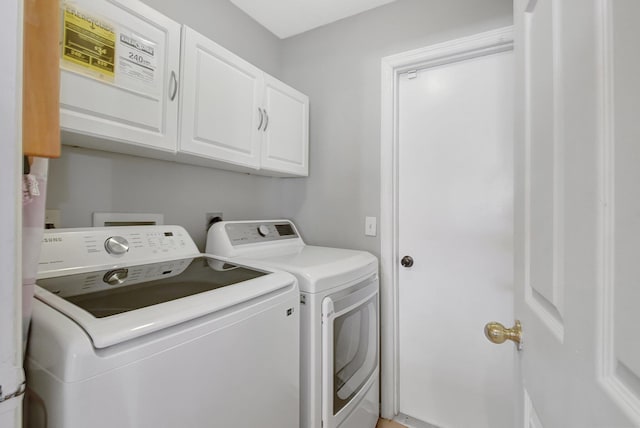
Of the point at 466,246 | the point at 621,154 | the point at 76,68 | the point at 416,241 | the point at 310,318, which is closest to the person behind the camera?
the point at 621,154

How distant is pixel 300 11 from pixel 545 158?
1899mm

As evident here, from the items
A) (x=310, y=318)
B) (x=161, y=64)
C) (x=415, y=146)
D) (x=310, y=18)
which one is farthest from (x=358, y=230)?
(x=310, y=18)

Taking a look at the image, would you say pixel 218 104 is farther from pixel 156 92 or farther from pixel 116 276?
pixel 116 276

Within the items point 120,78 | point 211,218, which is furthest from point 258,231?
point 120,78

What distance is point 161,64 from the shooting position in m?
1.16

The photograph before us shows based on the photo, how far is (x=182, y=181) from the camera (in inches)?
62.8

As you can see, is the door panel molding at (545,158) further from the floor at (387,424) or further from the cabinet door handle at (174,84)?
the floor at (387,424)

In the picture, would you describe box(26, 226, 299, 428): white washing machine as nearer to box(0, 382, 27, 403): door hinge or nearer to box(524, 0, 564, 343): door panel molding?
box(0, 382, 27, 403): door hinge

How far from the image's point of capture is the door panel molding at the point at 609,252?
316 mm

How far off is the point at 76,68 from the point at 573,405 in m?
1.47

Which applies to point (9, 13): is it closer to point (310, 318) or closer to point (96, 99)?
point (96, 99)

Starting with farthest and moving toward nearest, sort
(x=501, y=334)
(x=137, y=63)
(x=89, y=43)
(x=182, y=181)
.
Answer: (x=182, y=181)
(x=137, y=63)
(x=89, y=43)
(x=501, y=334)

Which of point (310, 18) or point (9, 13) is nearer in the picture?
point (9, 13)

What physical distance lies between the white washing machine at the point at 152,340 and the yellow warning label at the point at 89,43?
1.96ft
